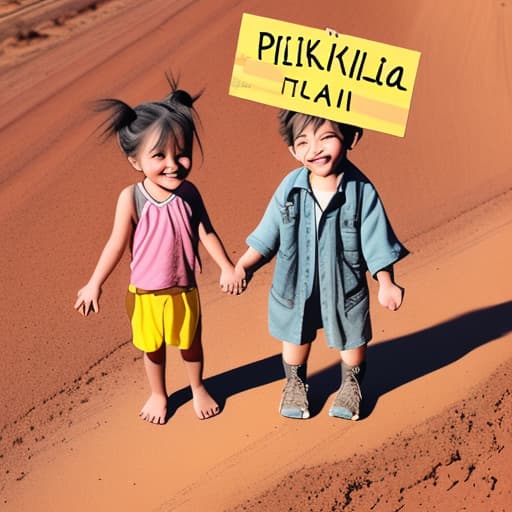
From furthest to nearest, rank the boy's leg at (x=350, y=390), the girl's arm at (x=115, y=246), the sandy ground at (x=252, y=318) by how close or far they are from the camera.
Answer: the boy's leg at (x=350, y=390), the sandy ground at (x=252, y=318), the girl's arm at (x=115, y=246)

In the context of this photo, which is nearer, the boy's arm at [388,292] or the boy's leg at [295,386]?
the boy's arm at [388,292]

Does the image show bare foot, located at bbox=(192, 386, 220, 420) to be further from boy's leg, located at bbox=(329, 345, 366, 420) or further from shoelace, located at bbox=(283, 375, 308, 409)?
boy's leg, located at bbox=(329, 345, 366, 420)

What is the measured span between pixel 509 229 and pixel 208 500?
3001 mm

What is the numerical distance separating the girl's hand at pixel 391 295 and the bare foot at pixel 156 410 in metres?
1.27

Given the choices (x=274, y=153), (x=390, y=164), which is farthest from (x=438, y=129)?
(x=274, y=153)

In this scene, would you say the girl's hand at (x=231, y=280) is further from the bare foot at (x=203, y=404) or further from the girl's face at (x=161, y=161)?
the bare foot at (x=203, y=404)

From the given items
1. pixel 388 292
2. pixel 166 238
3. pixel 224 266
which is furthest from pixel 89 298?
pixel 388 292

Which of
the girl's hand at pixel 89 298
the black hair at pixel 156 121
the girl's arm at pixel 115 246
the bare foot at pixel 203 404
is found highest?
the black hair at pixel 156 121

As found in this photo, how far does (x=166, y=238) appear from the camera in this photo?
3.99 metres

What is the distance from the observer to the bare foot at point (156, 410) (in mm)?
4672

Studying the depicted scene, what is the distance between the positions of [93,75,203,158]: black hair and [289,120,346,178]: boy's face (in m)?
0.48

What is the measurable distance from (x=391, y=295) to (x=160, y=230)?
1099mm

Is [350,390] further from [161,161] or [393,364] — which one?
[161,161]

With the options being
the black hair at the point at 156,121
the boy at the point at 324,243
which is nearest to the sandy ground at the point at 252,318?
the boy at the point at 324,243
